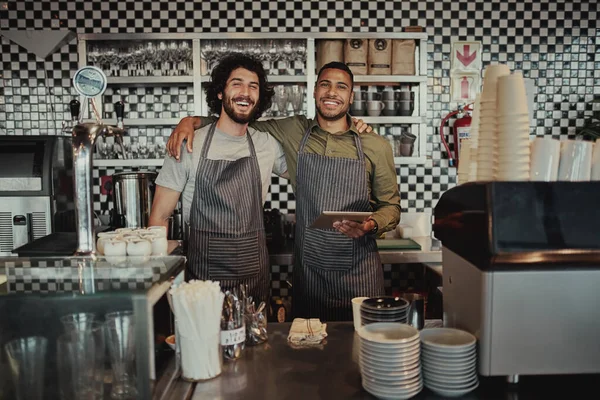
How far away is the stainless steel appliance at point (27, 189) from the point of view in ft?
11.4

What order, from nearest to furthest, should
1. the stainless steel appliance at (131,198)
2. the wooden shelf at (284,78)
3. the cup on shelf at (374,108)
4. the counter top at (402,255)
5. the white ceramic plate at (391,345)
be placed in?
the white ceramic plate at (391,345)
the stainless steel appliance at (131,198)
the counter top at (402,255)
the wooden shelf at (284,78)
the cup on shelf at (374,108)

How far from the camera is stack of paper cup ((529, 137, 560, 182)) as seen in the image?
1454 mm

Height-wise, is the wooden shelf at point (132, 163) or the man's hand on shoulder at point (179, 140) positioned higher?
the man's hand on shoulder at point (179, 140)

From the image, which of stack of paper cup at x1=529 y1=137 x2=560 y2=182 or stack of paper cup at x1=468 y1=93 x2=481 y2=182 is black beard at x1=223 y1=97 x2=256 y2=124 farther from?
stack of paper cup at x1=529 y1=137 x2=560 y2=182

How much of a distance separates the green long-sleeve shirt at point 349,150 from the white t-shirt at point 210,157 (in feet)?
0.27

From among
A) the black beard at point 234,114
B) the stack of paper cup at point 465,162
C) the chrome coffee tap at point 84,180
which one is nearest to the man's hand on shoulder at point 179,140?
the black beard at point 234,114

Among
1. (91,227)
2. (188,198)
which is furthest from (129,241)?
(188,198)

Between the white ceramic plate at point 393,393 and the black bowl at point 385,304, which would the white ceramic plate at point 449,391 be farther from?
the black bowl at point 385,304

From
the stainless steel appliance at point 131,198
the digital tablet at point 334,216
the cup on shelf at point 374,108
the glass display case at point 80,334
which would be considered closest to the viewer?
the glass display case at point 80,334

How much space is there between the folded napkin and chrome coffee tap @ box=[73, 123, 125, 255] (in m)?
0.70

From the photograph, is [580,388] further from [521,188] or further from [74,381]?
[74,381]

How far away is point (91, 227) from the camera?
1650 millimetres

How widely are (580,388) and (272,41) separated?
3100mm

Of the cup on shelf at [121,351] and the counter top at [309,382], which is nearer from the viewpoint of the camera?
the cup on shelf at [121,351]
